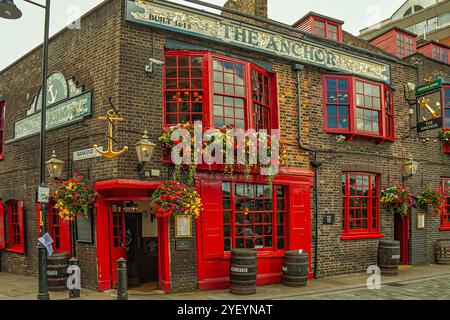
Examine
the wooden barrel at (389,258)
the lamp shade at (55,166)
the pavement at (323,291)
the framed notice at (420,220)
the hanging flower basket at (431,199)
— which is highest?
the lamp shade at (55,166)

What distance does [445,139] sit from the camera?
16688 millimetres

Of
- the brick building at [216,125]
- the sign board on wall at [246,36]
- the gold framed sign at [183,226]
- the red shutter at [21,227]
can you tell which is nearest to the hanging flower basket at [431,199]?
the brick building at [216,125]

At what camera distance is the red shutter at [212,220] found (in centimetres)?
1081

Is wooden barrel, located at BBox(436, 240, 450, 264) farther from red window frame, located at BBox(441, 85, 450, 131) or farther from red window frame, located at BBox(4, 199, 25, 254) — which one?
red window frame, located at BBox(4, 199, 25, 254)

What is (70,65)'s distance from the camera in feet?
39.5

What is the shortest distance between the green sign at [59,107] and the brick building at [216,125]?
0.06m

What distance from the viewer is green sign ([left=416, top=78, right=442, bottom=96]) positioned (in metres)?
14.8

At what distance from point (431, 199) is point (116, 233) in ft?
35.0

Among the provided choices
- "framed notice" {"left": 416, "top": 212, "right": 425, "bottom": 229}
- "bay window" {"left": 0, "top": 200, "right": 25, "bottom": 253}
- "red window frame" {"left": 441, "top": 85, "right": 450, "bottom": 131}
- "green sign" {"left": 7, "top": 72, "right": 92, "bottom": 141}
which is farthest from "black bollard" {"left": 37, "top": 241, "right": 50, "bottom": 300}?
"red window frame" {"left": 441, "top": 85, "right": 450, "bottom": 131}

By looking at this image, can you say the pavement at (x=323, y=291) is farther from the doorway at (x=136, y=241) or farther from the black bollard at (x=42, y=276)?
the doorway at (x=136, y=241)

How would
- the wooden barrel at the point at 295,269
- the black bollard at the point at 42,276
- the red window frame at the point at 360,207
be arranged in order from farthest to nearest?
1. the red window frame at the point at 360,207
2. the wooden barrel at the point at 295,269
3. the black bollard at the point at 42,276

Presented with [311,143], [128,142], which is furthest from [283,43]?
[128,142]

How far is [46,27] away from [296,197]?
7552 mm

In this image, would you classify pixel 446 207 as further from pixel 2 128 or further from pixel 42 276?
pixel 2 128
